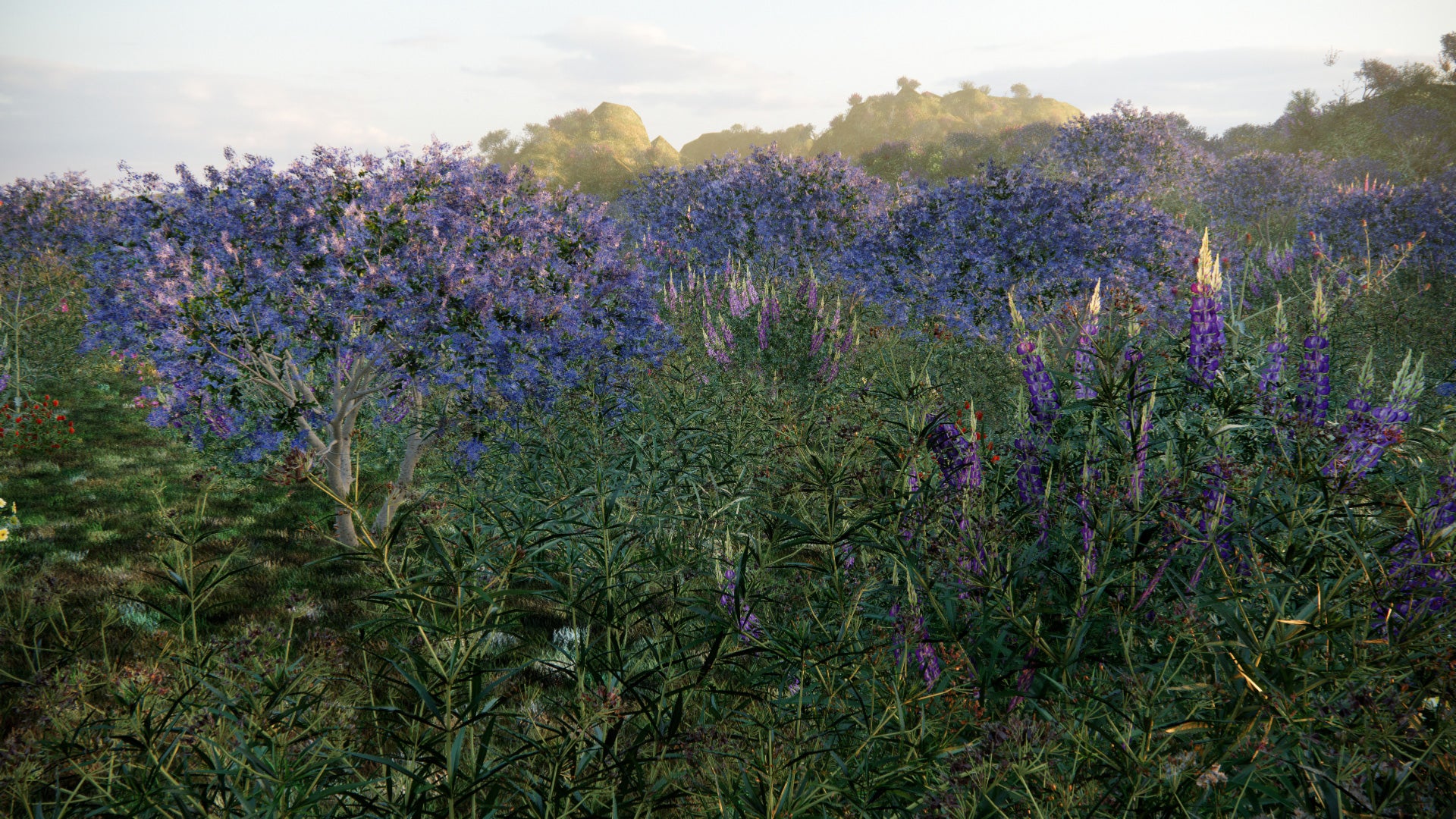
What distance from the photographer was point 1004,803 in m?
1.81

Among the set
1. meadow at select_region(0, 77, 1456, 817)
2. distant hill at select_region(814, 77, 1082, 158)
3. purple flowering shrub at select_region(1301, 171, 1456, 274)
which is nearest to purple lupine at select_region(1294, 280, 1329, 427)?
meadow at select_region(0, 77, 1456, 817)

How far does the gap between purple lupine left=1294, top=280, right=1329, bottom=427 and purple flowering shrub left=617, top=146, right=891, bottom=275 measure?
37.8 feet

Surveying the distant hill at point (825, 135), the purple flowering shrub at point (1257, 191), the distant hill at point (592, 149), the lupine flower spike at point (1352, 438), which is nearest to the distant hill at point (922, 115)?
the distant hill at point (825, 135)

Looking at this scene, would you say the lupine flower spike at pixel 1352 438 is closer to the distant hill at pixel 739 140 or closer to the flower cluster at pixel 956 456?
the flower cluster at pixel 956 456

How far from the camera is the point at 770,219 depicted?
53.9 feet

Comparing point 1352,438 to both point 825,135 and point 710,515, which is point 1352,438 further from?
→ point 825,135

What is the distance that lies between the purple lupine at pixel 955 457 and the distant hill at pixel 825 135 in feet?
117

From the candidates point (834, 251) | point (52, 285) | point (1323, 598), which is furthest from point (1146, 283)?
point (52, 285)

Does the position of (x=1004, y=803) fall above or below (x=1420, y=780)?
below

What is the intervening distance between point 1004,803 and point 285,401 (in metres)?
7.15

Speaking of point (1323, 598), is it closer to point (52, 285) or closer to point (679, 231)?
point (679, 231)

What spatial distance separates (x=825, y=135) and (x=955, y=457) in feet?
221

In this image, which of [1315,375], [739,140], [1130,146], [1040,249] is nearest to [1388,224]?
[1130,146]

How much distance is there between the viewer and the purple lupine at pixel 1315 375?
303 cm
